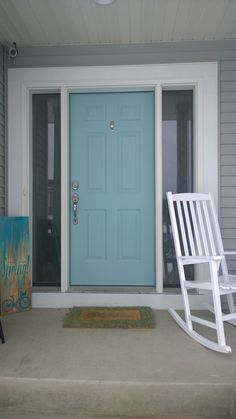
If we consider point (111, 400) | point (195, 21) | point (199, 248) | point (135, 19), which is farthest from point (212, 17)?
point (111, 400)

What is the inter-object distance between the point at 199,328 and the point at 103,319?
0.75m

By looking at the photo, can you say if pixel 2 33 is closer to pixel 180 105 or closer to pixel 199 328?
pixel 180 105

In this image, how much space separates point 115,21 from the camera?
8.68 feet

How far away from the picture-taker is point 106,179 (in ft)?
10.3

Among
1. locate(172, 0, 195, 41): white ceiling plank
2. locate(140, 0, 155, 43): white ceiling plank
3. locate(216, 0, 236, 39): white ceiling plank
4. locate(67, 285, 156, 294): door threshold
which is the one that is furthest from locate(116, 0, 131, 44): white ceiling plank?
locate(67, 285, 156, 294): door threshold

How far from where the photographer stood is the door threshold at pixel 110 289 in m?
2.99

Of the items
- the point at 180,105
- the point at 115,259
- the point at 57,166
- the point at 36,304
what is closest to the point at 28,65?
the point at 57,166

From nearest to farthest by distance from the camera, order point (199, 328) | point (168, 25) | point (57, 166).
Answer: point (199, 328), point (168, 25), point (57, 166)

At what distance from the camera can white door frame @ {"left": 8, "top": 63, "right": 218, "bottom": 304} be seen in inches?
117

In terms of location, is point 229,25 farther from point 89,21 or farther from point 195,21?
point 89,21

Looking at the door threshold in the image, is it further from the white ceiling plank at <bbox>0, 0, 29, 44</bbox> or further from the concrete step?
the white ceiling plank at <bbox>0, 0, 29, 44</bbox>

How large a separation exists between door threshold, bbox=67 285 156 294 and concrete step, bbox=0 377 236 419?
50.4 inches

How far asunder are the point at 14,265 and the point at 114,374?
1461 mm

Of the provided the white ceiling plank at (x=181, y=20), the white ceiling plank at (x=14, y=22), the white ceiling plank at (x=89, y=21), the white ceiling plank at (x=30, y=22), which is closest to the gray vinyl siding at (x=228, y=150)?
the white ceiling plank at (x=181, y=20)
